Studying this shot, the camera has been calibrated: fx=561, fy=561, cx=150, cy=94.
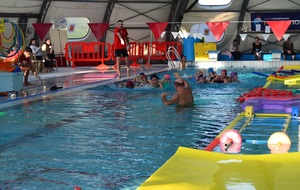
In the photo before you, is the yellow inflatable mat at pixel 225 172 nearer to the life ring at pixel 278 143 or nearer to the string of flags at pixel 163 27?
the life ring at pixel 278 143

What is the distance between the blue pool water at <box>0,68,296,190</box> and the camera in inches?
184

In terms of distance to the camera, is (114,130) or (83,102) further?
(83,102)

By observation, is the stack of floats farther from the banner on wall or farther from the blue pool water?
the banner on wall

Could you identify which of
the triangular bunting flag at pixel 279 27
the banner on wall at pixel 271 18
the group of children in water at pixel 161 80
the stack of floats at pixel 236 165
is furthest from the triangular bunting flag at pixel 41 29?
the stack of floats at pixel 236 165

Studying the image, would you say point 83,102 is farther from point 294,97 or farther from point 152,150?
point 152,150

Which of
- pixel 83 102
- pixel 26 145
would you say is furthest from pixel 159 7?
pixel 26 145

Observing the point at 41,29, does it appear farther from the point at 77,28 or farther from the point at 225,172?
→ the point at 225,172

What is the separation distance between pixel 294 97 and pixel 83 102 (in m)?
3.76

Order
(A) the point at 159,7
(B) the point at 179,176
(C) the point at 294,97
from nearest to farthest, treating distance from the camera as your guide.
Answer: (B) the point at 179,176 < (C) the point at 294,97 < (A) the point at 159,7

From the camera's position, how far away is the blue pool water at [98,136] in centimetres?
467

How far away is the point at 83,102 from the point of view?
33.7 ft

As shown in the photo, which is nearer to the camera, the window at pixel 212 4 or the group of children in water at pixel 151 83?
the group of children in water at pixel 151 83

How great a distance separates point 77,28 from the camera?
24.6 meters

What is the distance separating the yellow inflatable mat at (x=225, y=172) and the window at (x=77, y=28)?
1985 cm
